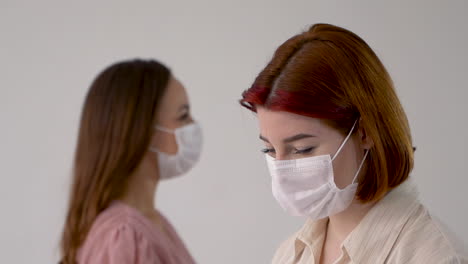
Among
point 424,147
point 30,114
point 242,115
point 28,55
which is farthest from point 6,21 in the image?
point 424,147

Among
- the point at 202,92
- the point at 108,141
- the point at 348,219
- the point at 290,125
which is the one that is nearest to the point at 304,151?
the point at 290,125

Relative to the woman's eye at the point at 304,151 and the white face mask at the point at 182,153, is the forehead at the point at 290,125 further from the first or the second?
the white face mask at the point at 182,153

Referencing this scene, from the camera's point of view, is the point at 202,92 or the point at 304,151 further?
the point at 202,92

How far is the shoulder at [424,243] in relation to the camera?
4.84 feet

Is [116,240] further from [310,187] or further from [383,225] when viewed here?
[383,225]

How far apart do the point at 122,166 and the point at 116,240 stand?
14 cm

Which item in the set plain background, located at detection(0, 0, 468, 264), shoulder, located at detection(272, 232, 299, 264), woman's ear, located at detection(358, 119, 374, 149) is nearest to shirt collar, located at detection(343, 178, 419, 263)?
woman's ear, located at detection(358, 119, 374, 149)

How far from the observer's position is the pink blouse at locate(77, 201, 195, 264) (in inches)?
49.0

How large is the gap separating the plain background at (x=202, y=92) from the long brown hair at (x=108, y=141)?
73.6 inches

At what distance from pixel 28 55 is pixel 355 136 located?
85.5 inches

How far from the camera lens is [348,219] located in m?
1.69

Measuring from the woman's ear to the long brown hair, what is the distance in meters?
0.48

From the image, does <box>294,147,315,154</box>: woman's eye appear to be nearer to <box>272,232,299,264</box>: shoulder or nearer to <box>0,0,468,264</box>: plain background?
<box>272,232,299,264</box>: shoulder

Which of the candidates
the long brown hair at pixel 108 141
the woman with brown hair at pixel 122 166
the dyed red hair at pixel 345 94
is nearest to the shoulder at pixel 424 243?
the dyed red hair at pixel 345 94
